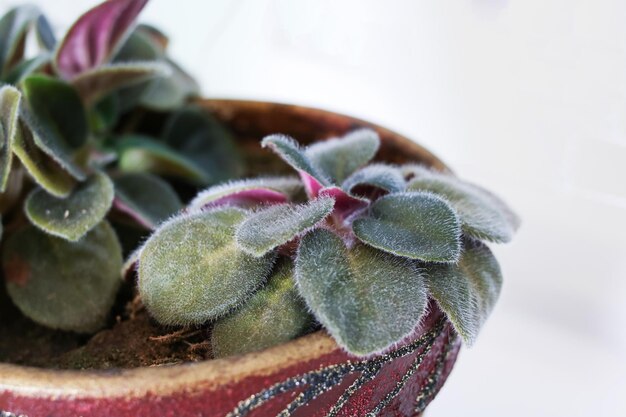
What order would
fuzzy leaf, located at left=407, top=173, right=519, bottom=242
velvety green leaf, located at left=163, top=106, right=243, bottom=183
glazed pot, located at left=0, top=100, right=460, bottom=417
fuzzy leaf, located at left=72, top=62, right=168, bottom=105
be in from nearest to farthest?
glazed pot, located at left=0, top=100, right=460, bottom=417, fuzzy leaf, located at left=407, top=173, right=519, bottom=242, fuzzy leaf, located at left=72, top=62, right=168, bottom=105, velvety green leaf, located at left=163, top=106, right=243, bottom=183

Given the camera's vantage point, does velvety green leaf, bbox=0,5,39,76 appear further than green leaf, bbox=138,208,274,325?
Yes

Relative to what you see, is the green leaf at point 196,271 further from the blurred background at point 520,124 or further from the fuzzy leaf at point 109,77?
the blurred background at point 520,124

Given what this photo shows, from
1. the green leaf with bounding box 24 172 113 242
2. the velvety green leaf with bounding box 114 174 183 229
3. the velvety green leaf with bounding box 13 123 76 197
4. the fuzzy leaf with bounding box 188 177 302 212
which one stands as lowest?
the velvety green leaf with bounding box 114 174 183 229

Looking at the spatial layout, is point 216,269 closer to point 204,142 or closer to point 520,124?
point 204,142

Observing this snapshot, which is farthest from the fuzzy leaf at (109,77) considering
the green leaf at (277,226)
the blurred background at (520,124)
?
the blurred background at (520,124)

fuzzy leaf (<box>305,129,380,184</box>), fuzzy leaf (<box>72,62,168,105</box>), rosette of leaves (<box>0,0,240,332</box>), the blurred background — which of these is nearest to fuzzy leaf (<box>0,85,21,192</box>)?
rosette of leaves (<box>0,0,240,332</box>)

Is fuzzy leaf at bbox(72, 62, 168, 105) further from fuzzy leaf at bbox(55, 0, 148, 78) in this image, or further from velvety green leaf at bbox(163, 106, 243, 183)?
velvety green leaf at bbox(163, 106, 243, 183)

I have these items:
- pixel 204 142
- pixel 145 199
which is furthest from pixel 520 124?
pixel 145 199
